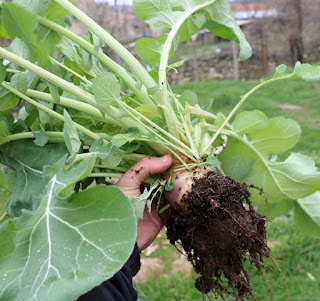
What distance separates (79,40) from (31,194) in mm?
651

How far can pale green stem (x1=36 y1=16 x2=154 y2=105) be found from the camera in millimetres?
1398

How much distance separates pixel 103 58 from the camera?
1497 mm

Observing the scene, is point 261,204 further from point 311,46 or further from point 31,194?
point 311,46

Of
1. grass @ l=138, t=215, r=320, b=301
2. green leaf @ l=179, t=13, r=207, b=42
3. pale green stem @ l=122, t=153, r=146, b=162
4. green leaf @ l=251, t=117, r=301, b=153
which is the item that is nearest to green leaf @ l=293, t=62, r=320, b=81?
green leaf @ l=251, t=117, r=301, b=153

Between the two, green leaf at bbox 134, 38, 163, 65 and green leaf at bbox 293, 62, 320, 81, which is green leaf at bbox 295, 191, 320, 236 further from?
green leaf at bbox 134, 38, 163, 65

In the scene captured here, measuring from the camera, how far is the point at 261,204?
1.82m

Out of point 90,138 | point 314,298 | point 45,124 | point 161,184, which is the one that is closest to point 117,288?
point 161,184

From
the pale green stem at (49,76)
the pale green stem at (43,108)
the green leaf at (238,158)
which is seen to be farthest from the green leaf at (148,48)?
the green leaf at (238,158)

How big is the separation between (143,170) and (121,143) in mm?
160

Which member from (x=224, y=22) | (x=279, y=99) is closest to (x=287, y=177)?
(x=224, y=22)

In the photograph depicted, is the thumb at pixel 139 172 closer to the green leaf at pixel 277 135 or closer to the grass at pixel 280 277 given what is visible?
the green leaf at pixel 277 135

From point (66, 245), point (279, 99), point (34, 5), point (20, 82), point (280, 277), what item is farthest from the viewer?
point (279, 99)

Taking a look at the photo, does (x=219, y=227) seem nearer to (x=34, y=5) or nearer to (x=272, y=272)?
(x=34, y=5)

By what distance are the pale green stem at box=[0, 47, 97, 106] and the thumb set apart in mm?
307
